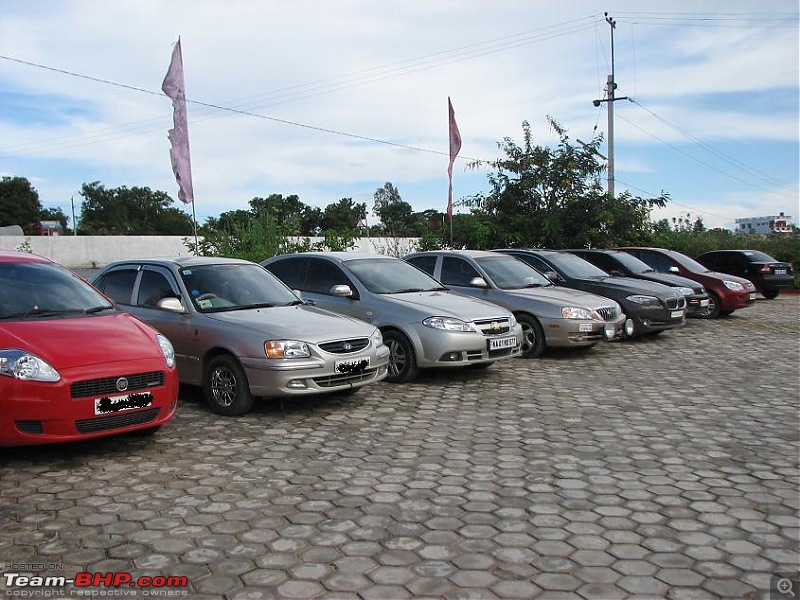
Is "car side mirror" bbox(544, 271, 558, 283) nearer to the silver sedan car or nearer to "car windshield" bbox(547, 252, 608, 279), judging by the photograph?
"car windshield" bbox(547, 252, 608, 279)

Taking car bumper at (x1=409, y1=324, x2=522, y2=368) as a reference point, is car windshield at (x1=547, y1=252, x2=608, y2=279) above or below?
above

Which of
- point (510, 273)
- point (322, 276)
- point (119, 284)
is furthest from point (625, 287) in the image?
point (119, 284)

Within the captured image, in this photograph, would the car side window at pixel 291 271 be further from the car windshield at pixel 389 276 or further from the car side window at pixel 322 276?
the car windshield at pixel 389 276

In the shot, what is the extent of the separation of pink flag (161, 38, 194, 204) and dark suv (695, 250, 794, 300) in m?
13.8

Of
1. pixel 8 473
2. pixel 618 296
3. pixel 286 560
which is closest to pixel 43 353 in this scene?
pixel 8 473

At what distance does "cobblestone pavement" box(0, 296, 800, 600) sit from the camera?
11.8ft

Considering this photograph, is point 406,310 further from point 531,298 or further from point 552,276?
point 552,276

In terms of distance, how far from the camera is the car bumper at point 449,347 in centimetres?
835

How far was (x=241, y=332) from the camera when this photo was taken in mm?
6859

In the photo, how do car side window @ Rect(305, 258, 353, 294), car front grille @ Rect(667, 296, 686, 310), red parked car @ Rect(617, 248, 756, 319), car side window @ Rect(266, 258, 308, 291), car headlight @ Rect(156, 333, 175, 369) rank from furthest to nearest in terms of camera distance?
red parked car @ Rect(617, 248, 756, 319)
car front grille @ Rect(667, 296, 686, 310)
car side window @ Rect(266, 258, 308, 291)
car side window @ Rect(305, 258, 353, 294)
car headlight @ Rect(156, 333, 175, 369)

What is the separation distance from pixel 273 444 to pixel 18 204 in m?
73.7

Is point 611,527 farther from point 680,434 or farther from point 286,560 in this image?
point 680,434

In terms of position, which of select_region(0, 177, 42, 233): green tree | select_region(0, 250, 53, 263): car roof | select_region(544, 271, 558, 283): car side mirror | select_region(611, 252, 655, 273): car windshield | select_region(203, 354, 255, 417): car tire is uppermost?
select_region(0, 177, 42, 233): green tree

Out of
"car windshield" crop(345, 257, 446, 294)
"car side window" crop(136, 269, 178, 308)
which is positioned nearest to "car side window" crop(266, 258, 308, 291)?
"car windshield" crop(345, 257, 446, 294)
